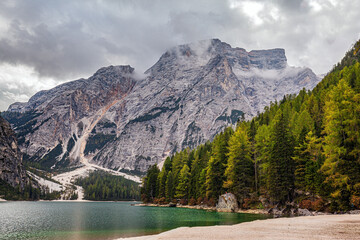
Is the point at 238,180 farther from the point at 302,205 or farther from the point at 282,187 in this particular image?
the point at 302,205

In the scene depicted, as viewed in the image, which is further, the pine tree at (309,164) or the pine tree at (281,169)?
the pine tree at (281,169)

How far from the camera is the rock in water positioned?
5541 centimetres

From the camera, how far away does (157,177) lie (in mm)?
102375

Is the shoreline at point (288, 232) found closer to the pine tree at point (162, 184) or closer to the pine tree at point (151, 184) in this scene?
the pine tree at point (162, 184)

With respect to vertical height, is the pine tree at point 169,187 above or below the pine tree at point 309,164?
below

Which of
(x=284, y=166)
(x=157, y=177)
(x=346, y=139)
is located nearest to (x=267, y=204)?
(x=284, y=166)

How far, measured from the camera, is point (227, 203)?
187 ft

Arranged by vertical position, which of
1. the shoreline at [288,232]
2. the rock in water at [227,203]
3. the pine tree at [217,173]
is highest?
the pine tree at [217,173]

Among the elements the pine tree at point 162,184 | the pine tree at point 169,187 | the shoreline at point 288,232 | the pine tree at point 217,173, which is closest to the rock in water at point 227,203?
the pine tree at point 217,173

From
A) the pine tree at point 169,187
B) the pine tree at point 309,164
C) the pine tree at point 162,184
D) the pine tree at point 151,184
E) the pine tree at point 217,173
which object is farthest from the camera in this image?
the pine tree at point 151,184

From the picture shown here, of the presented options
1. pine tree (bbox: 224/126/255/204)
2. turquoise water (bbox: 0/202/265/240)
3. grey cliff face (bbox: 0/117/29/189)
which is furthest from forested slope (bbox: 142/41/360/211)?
grey cliff face (bbox: 0/117/29/189)

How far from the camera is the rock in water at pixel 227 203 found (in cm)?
5541

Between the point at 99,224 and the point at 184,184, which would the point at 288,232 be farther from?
the point at 184,184

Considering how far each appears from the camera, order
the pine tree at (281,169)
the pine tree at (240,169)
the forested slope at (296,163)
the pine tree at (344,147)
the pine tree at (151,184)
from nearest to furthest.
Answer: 1. the pine tree at (344,147)
2. the forested slope at (296,163)
3. the pine tree at (281,169)
4. the pine tree at (240,169)
5. the pine tree at (151,184)
